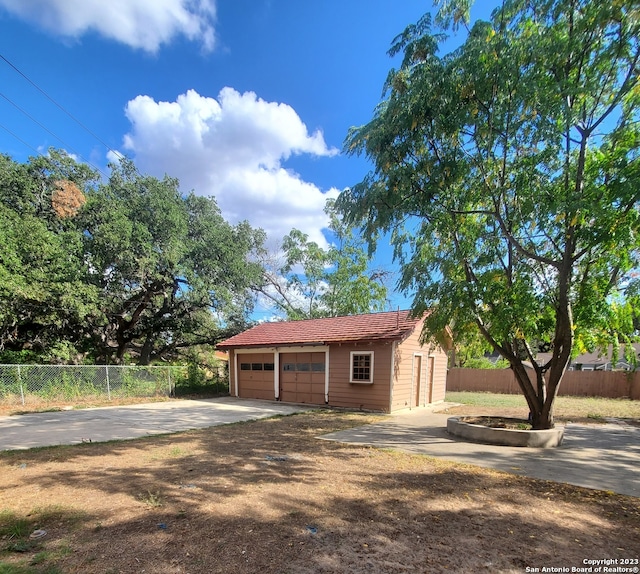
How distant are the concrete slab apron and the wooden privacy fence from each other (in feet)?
29.9

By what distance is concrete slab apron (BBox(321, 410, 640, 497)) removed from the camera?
5.25 meters

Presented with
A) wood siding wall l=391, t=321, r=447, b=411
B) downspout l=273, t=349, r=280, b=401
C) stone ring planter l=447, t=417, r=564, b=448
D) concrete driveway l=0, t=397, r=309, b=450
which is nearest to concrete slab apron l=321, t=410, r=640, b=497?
stone ring planter l=447, t=417, r=564, b=448

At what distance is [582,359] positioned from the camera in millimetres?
33250

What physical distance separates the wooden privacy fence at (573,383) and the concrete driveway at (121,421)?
1345cm

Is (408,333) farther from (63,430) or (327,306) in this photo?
(327,306)

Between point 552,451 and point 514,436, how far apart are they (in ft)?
2.11

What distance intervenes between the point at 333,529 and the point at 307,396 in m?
10.6

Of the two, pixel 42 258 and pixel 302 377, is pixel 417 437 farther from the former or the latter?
pixel 42 258

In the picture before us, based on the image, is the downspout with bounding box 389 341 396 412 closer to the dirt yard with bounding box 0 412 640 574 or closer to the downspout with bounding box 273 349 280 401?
the downspout with bounding box 273 349 280 401

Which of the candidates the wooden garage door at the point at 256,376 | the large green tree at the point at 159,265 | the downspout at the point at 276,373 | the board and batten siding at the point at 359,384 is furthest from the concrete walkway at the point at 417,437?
the large green tree at the point at 159,265

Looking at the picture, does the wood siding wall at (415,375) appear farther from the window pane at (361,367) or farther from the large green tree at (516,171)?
the large green tree at (516,171)

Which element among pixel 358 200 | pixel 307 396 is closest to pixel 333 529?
pixel 358 200

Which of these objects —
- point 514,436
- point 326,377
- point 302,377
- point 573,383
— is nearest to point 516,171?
point 514,436

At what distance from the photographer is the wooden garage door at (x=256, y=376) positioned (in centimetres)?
1506
